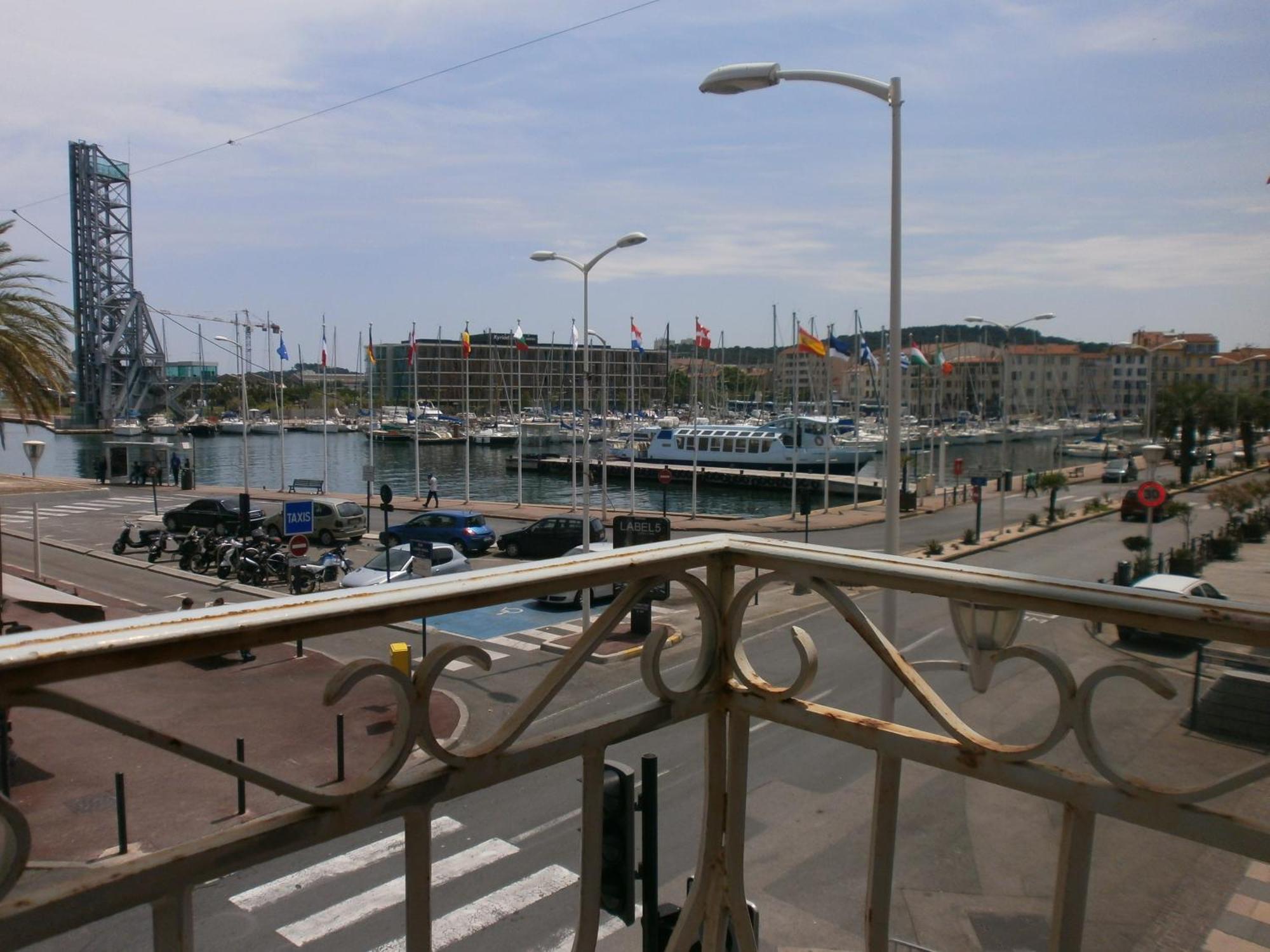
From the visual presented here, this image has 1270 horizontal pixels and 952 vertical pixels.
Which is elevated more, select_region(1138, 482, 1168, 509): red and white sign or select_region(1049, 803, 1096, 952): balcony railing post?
select_region(1049, 803, 1096, 952): balcony railing post

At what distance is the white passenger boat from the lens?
6919 centimetres

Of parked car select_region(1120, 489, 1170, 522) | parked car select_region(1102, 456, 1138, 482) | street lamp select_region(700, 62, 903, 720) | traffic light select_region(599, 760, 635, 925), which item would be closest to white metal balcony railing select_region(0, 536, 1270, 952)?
traffic light select_region(599, 760, 635, 925)

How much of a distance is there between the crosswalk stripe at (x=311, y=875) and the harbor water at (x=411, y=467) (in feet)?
119

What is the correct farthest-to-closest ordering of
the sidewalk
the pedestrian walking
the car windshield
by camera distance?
1. the pedestrian walking
2. the car windshield
3. the sidewalk

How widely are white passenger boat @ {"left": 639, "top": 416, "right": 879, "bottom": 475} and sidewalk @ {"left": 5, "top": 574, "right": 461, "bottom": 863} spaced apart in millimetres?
61861

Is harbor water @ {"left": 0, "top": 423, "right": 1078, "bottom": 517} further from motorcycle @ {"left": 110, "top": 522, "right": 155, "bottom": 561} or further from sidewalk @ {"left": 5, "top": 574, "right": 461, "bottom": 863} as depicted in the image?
sidewalk @ {"left": 5, "top": 574, "right": 461, "bottom": 863}

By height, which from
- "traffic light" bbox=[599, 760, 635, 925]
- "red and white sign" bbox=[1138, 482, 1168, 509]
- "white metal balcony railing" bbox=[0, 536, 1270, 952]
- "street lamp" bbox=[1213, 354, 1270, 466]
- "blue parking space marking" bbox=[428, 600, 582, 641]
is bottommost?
"blue parking space marking" bbox=[428, 600, 582, 641]

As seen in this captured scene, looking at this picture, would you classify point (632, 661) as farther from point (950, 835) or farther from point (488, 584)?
point (488, 584)

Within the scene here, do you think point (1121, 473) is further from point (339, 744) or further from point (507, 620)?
point (339, 744)

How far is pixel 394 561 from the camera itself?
22141mm

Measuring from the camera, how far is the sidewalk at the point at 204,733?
181cm

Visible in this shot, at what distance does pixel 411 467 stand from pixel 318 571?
6251cm

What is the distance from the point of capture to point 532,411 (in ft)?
444

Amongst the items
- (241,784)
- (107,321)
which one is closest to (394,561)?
(241,784)
